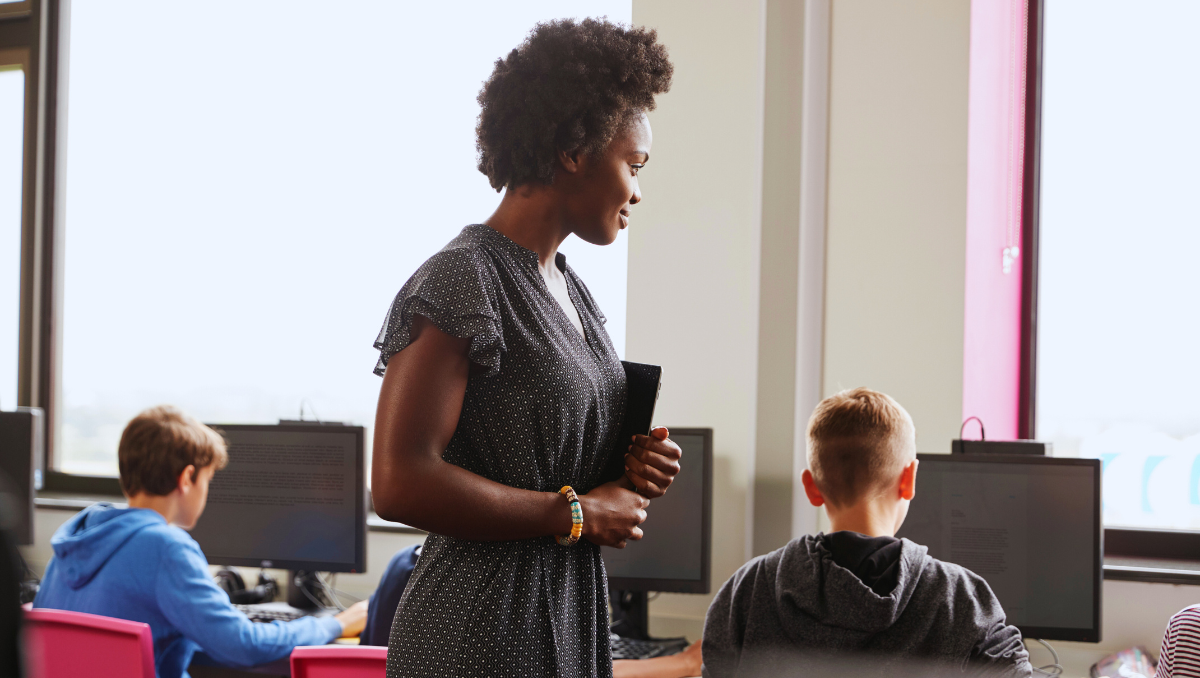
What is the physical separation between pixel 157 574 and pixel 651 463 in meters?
1.36

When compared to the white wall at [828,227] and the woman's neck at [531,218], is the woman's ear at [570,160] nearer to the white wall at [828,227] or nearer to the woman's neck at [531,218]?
the woman's neck at [531,218]

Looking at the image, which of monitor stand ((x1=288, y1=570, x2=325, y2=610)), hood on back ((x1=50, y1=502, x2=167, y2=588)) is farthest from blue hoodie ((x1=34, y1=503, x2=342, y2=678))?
monitor stand ((x1=288, y1=570, x2=325, y2=610))

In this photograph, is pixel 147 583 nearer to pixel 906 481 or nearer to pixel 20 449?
pixel 20 449

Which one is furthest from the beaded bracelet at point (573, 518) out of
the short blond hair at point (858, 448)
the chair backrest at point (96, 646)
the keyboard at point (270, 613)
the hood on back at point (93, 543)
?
the keyboard at point (270, 613)

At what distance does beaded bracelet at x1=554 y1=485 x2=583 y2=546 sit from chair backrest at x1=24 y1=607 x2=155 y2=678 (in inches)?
42.1

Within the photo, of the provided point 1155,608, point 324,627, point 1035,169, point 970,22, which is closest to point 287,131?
point 324,627

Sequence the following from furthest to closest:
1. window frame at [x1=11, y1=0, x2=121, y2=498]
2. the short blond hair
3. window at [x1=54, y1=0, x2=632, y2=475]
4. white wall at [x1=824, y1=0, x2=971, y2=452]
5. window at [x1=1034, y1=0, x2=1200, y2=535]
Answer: window frame at [x1=11, y1=0, x2=121, y2=498] < window at [x1=54, y1=0, x2=632, y2=475] < window at [x1=1034, y1=0, x2=1200, y2=535] < white wall at [x1=824, y1=0, x2=971, y2=452] < the short blond hair

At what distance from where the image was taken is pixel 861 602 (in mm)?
1177

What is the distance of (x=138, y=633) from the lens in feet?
5.31

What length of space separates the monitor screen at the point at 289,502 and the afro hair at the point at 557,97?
1.51 m

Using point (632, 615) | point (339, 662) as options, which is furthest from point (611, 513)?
point (632, 615)

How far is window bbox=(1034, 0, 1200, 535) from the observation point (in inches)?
93.4

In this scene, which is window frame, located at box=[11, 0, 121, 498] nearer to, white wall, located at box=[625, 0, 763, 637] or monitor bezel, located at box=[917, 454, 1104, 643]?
white wall, located at box=[625, 0, 763, 637]

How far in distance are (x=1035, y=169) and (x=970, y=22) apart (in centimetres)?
54
